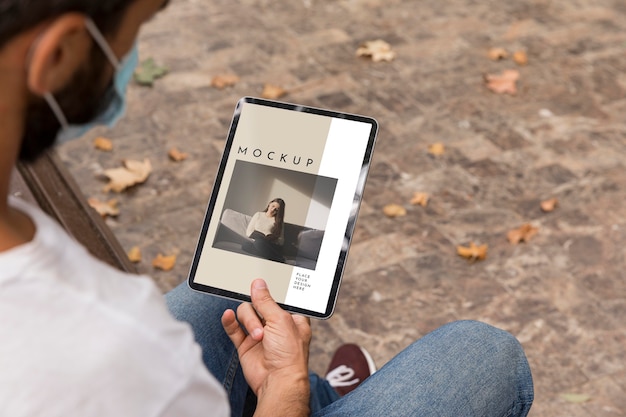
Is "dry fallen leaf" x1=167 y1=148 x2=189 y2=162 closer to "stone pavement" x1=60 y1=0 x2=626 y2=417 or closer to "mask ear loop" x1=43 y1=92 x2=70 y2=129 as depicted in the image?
"stone pavement" x1=60 y1=0 x2=626 y2=417

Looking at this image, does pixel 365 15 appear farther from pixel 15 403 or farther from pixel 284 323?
pixel 15 403

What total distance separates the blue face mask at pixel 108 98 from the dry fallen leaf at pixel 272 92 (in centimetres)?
276

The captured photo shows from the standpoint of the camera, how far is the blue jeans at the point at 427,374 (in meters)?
1.58

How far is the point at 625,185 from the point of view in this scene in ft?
11.3

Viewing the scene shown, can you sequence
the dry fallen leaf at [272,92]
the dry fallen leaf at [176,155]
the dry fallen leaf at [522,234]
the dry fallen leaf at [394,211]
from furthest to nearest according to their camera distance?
the dry fallen leaf at [272,92] → the dry fallen leaf at [176,155] → the dry fallen leaf at [394,211] → the dry fallen leaf at [522,234]

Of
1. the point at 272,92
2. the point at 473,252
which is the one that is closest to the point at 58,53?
the point at 473,252

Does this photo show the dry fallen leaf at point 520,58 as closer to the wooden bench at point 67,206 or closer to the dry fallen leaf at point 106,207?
the dry fallen leaf at point 106,207

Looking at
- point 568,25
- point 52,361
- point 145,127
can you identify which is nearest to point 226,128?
point 145,127

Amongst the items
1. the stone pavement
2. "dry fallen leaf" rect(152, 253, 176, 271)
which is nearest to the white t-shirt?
the stone pavement

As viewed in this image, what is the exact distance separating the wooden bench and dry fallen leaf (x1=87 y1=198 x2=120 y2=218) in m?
1.13

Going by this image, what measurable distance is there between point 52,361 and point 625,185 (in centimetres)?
303

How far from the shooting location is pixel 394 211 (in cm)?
331

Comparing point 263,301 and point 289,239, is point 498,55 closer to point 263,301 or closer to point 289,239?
point 289,239

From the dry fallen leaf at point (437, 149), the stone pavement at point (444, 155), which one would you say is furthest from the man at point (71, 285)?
the dry fallen leaf at point (437, 149)
